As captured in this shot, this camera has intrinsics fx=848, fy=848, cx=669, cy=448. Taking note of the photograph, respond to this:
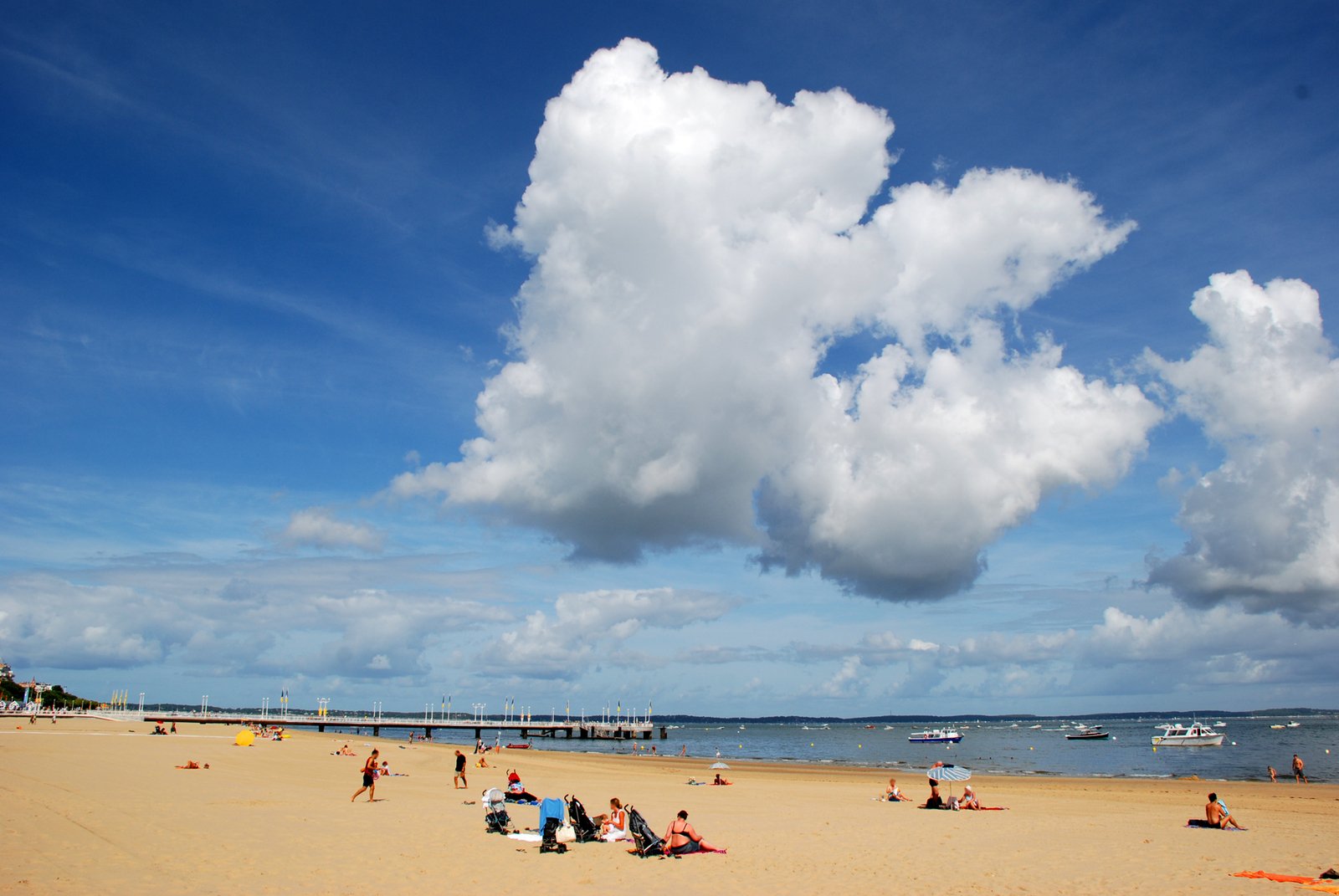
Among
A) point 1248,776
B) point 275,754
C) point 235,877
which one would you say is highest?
point 235,877

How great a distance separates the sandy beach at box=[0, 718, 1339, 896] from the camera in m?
12.7

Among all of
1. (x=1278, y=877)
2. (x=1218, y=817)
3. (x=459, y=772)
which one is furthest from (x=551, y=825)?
(x=1218, y=817)

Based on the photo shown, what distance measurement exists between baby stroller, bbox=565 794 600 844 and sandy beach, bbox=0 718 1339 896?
627 millimetres

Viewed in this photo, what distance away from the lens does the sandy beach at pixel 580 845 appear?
1267 centimetres

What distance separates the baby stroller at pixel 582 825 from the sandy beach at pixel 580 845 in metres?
0.63

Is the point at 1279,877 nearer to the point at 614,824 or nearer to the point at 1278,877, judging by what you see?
the point at 1278,877

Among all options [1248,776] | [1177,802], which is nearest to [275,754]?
[1177,802]

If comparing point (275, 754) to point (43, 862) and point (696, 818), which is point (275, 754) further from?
point (43, 862)

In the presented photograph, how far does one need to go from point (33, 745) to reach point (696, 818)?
121ft

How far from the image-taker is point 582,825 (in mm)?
16766

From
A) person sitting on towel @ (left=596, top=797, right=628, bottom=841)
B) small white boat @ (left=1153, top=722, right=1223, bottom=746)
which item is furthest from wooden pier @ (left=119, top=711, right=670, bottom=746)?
person sitting on towel @ (left=596, top=797, right=628, bottom=841)

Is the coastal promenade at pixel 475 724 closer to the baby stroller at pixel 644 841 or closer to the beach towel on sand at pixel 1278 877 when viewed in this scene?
the baby stroller at pixel 644 841

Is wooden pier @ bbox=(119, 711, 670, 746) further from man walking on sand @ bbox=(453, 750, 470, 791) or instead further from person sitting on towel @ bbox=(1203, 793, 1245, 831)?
person sitting on towel @ bbox=(1203, 793, 1245, 831)

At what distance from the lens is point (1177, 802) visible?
32.0 metres
